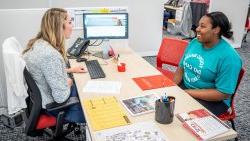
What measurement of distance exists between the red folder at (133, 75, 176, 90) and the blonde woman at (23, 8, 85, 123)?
46cm

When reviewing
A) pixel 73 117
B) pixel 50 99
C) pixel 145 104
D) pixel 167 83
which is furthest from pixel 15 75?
pixel 167 83

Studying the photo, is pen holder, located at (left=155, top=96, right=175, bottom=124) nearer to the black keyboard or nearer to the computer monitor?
the black keyboard

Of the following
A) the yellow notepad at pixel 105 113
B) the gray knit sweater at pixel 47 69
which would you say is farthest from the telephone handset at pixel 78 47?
the yellow notepad at pixel 105 113

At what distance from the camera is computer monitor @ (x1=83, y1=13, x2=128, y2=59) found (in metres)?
2.59

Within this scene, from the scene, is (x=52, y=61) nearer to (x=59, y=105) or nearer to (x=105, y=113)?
(x=59, y=105)

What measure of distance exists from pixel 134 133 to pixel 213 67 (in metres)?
0.86

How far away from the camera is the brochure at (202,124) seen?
132 centimetres

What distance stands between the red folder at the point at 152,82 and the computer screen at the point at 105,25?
2.64 ft

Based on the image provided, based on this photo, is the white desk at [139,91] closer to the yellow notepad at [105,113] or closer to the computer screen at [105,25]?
the yellow notepad at [105,113]

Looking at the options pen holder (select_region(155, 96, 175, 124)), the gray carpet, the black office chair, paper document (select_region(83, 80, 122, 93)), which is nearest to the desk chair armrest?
the black office chair

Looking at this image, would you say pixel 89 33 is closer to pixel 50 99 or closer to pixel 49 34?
pixel 49 34

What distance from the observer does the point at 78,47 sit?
2.61 meters

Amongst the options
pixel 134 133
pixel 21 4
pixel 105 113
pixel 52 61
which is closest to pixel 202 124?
pixel 134 133

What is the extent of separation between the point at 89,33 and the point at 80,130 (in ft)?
3.06
